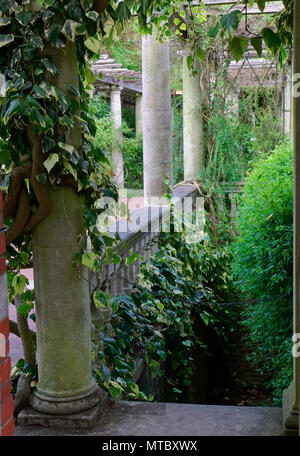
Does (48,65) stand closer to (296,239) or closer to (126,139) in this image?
(296,239)

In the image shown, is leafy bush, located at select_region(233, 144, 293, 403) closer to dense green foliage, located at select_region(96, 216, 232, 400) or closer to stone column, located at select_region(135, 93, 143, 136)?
dense green foliage, located at select_region(96, 216, 232, 400)

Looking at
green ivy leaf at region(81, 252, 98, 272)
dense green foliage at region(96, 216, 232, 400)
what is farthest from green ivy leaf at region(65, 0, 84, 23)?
dense green foliage at region(96, 216, 232, 400)

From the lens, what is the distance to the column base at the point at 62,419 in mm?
2902

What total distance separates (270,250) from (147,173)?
2383 millimetres

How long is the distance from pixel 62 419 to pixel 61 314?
537mm

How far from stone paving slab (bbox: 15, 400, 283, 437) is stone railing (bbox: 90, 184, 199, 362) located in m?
0.55

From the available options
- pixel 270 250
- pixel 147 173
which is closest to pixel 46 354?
pixel 270 250

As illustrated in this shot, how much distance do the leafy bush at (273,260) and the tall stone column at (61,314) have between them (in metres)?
2.48

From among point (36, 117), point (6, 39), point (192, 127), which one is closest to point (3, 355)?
point (36, 117)

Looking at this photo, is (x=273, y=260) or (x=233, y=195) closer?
(x=273, y=260)

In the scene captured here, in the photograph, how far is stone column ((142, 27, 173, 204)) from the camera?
6.81m

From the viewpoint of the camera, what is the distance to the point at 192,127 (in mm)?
10031
